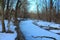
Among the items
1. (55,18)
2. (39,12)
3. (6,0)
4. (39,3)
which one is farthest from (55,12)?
(6,0)

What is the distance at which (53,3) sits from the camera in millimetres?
45250

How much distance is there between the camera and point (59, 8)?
174 feet

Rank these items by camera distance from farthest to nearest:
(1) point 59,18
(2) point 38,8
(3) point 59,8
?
1. (2) point 38,8
2. (3) point 59,8
3. (1) point 59,18

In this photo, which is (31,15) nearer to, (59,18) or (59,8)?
(59,8)

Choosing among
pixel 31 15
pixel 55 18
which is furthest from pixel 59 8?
pixel 31 15

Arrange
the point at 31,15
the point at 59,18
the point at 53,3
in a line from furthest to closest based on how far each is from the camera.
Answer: the point at 31,15, the point at 53,3, the point at 59,18

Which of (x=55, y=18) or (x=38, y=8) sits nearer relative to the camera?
(x=55, y=18)

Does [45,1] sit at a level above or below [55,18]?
above

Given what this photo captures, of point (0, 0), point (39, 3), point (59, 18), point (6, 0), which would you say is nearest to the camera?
point (0, 0)

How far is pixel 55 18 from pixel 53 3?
4339 millimetres

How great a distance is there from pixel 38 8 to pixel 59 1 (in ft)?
51.3

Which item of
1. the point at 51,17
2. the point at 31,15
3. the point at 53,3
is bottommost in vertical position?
the point at 31,15

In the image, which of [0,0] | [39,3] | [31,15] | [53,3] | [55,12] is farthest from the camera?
[31,15]

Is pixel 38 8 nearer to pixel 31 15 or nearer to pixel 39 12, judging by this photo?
pixel 39 12
